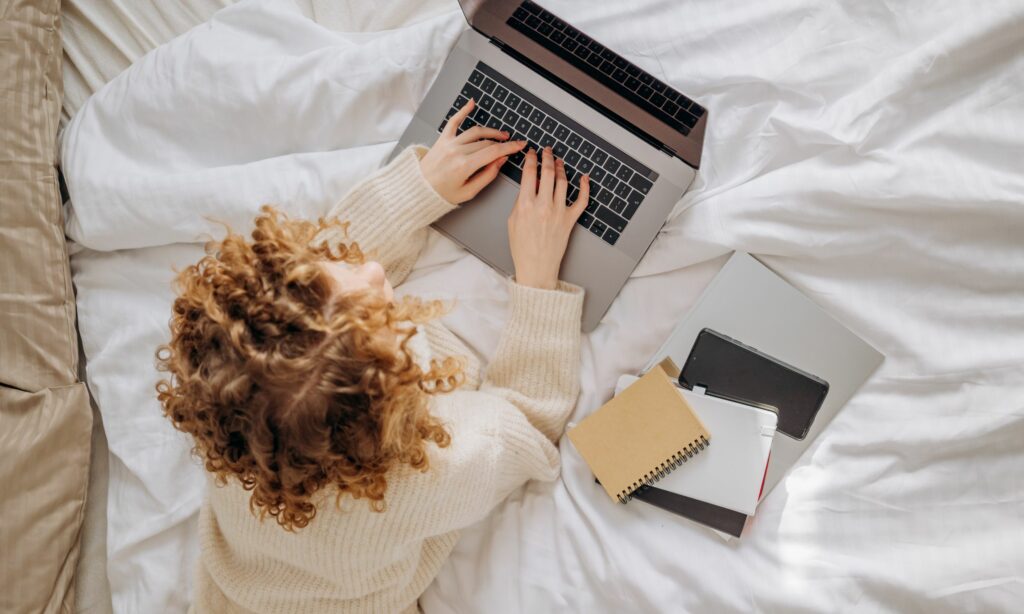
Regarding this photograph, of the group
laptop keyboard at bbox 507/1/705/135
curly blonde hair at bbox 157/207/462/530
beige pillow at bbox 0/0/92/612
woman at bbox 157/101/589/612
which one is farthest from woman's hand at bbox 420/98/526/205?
beige pillow at bbox 0/0/92/612

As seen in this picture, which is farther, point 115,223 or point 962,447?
point 115,223

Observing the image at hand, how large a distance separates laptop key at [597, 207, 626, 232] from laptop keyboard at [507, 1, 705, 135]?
0.46ft

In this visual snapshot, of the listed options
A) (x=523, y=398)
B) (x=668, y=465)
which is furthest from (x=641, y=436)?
(x=523, y=398)

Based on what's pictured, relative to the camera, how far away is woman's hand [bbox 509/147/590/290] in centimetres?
98

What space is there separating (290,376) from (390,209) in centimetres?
39

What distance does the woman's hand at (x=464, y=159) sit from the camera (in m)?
1.00

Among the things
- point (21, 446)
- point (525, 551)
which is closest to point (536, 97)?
point (525, 551)

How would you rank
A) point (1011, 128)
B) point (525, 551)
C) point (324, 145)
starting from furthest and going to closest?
point (324, 145) → point (525, 551) → point (1011, 128)

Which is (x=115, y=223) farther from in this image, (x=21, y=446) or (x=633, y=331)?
(x=633, y=331)

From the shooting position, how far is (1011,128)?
2.83 feet

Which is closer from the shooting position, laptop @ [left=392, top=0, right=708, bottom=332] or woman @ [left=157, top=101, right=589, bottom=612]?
woman @ [left=157, top=101, right=589, bottom=612]

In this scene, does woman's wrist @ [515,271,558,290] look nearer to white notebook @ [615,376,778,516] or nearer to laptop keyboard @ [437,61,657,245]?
laptop keyboard @ [437,61,657,245]

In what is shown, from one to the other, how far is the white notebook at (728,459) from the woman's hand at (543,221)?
0.24 meters

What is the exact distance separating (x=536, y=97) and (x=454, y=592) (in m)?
0.68
